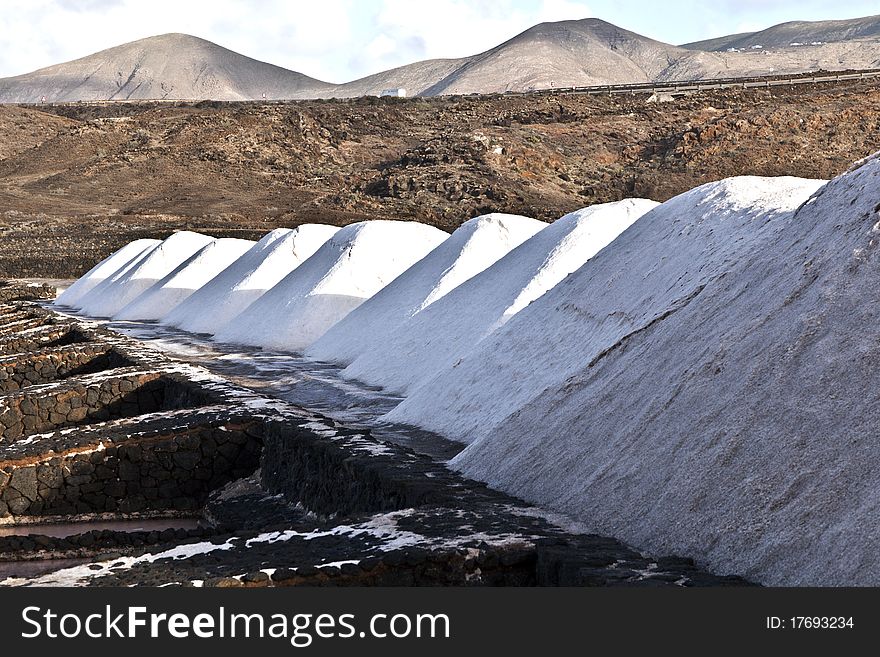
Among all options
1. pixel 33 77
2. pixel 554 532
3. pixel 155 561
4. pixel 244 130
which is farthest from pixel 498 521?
pixel 33 77

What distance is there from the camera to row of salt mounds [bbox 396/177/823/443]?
559 centimetres

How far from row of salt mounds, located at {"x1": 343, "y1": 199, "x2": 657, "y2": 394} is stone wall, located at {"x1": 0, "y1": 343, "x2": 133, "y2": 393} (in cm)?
297

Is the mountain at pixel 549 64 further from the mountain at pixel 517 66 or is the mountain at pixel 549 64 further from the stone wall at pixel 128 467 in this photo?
the stone wall at pixel 128 467

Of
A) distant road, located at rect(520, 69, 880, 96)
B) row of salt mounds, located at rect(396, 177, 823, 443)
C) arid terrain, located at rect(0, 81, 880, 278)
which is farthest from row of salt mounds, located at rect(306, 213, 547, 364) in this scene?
distant road, located at rect(520, 69, 880, 96)

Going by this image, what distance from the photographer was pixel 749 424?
3.29m

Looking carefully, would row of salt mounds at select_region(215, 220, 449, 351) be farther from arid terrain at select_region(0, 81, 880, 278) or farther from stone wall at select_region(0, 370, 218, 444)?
arid terrain at select_region(0, 81, 880, 278)

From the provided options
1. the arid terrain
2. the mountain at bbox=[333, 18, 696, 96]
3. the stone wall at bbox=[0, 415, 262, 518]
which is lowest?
the stone wall at bbox=[0, 415, 262, 518]

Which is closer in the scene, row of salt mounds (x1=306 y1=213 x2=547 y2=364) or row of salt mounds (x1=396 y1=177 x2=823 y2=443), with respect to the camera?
row of salt mounds (x1=396 y1=177 x2=823 y2=443)

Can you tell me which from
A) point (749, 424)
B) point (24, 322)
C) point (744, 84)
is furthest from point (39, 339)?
point (744, 84)

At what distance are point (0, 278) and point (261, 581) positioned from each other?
21.6 meters

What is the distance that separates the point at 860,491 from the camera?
2.80 meters

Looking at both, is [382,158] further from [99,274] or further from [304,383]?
[304,383]

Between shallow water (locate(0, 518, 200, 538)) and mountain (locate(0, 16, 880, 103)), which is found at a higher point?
mountain (locate(0, 16, 880, 103))

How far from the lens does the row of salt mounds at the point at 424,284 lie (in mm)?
9016
